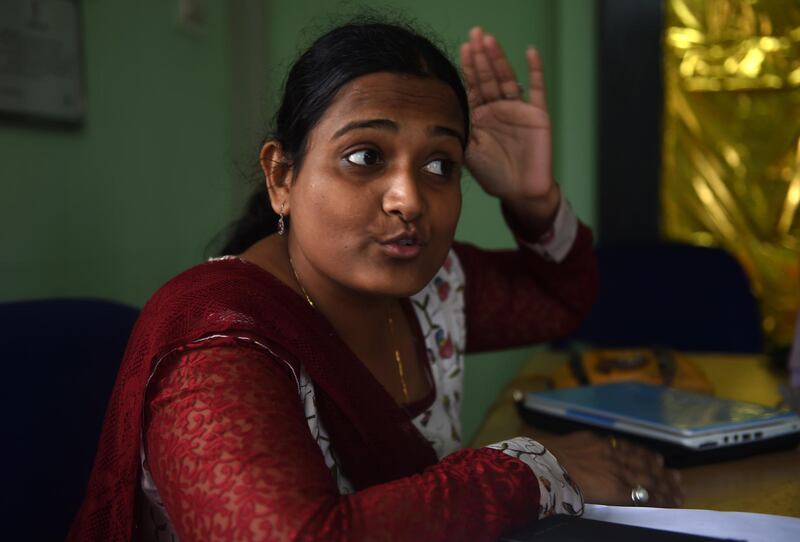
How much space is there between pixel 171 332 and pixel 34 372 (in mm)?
274

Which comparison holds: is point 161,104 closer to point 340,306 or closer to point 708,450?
point 340,306

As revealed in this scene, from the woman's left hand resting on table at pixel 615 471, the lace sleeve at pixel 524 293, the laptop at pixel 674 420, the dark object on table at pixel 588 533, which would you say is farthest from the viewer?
the lace sleeve at pixel 524 293

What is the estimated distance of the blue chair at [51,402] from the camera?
0.87 m

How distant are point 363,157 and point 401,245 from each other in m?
0.11

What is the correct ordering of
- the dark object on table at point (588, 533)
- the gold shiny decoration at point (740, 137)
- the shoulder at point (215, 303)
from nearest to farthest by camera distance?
the dark object on table at point (588, 533) → the shoulder at point (215, 303) → the gold shiny decoration at point (740, 137)

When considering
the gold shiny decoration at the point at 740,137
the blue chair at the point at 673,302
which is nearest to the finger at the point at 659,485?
the blue chair at the point at 673,302

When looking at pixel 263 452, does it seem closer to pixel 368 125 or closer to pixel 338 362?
pixel 338 362

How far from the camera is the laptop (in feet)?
3.23

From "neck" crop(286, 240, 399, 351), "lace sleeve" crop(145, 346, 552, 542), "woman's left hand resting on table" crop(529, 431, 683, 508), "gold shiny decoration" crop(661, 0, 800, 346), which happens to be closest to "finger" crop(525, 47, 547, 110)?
"neck" crop(286, 240, 399, 351)

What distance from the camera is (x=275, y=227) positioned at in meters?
1.14

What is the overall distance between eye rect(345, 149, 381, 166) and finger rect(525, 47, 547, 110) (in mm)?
544

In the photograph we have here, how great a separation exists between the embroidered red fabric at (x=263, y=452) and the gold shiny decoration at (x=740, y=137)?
5.94 ft

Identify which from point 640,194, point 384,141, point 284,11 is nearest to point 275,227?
point 384,141

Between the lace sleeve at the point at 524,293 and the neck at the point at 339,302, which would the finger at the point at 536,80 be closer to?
the lace sleeve at the point at 524,293
